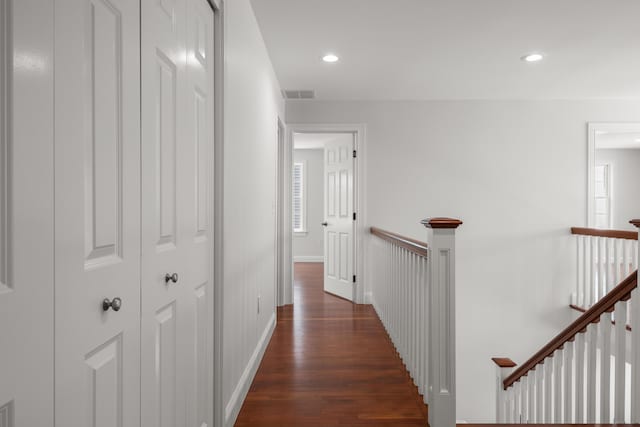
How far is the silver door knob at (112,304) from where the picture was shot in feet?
3.21

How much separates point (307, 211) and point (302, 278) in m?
2.60

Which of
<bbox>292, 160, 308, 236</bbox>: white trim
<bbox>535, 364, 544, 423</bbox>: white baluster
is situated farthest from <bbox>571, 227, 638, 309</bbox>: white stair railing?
<bbox>292, 160, 308, 236</bbox>: white trim

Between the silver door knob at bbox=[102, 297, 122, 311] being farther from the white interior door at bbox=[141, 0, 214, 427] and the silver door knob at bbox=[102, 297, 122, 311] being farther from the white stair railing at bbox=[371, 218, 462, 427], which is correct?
the white stair railing at bbox=[371, 218, 462, 427]

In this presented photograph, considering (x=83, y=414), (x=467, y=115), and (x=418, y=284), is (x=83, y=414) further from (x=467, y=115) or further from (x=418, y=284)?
(x=467, y=115)

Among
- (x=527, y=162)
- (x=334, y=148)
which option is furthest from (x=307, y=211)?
(x=527, y=162)

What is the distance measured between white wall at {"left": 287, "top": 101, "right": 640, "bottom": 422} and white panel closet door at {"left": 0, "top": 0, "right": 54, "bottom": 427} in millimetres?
4454

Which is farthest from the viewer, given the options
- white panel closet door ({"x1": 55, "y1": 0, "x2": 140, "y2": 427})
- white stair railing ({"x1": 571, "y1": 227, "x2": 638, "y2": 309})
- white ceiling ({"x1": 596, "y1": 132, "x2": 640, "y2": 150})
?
white ceiling ({"x1": 596, "y1": 132, "x2": 640, "y2": 150})

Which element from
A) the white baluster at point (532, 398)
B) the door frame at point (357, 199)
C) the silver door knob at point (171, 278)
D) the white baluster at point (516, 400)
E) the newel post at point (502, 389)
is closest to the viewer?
the silver door knob at point (171, 278)

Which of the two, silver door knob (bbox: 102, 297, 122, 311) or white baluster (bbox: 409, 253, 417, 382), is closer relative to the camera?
silver door knob (bbox: 102, 297, 122, 311)

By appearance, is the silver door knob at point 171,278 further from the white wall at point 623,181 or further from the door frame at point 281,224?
the white wall at point 623,181

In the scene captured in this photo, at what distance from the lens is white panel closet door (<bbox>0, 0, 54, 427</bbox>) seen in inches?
26.5

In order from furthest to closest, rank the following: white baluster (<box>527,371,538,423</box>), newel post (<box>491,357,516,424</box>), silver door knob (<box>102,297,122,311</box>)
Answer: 1. newel post (<box>491,357,516,424</box>)
2. white baluster (<box>527,371,538,423</box>)
3. silver door knob (<box>102,297,122,311</box>)

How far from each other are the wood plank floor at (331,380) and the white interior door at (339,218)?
3.43 feet

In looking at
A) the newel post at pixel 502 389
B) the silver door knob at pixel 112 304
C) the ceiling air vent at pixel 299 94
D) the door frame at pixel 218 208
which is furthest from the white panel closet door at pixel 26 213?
the ceiling air vent at pixel 299 94
